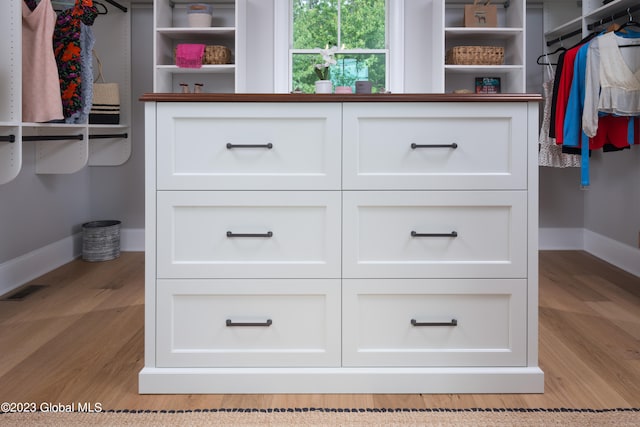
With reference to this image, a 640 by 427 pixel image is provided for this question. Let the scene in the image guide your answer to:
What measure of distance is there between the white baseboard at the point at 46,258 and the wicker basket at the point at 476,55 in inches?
105

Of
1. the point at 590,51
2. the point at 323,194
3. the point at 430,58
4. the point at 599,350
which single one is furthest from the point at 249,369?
the point at 430,58

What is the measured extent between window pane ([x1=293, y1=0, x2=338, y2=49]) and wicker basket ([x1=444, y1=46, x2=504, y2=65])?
3.04 ft

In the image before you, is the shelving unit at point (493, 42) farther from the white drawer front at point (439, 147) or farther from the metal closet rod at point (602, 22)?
the white drawer front at point (439, 147)

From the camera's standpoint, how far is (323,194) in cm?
193

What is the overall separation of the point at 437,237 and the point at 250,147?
2.12 ft

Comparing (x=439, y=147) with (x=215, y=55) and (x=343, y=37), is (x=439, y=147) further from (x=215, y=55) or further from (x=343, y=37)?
(x=343, y=37)

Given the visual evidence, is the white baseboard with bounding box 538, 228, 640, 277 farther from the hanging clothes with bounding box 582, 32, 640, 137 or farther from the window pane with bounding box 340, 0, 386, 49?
the window pane with bounding box 340, 0, 386, 49

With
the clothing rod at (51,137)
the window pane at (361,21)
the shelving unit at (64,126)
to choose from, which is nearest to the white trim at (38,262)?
the shelving unit at (64,126)

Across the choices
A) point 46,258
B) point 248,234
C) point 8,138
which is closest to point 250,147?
point 248,234

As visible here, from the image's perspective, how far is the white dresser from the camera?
193 cm

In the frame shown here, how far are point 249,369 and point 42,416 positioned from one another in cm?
61

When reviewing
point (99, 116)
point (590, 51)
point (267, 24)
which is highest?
point (267, 24)

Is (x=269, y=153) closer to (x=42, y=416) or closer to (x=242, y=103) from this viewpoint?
(x=242, y=103)

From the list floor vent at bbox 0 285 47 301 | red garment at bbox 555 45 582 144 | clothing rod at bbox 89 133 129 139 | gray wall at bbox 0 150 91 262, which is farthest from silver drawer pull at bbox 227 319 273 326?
clothing rod at bbox 89 133 129 139
